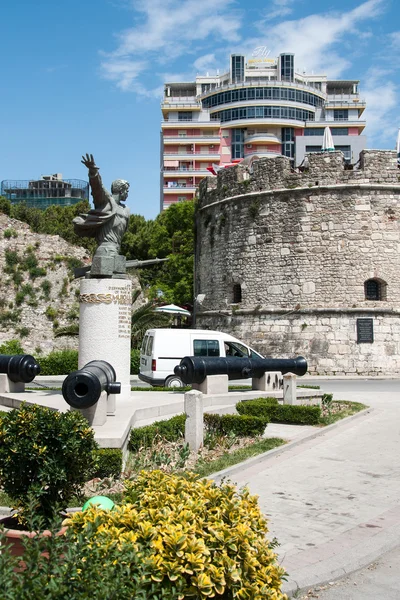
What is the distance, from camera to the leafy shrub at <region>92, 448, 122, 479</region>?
21.9 ft

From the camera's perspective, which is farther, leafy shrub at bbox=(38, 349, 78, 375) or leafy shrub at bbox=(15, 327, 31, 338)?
leafy shrub at bbox=(15, 327, 31, 338)

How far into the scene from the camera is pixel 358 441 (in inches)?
383

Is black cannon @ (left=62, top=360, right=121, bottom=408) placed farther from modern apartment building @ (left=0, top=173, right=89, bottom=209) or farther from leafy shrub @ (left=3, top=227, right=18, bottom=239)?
modern apartment building @ (left=0, top=173, right=89, bottom=209)

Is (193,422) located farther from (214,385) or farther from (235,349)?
(235,349)

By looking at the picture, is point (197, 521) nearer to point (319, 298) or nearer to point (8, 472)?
→ point (8, 472)

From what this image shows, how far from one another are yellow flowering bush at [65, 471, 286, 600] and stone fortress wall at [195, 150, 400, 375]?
59.5 feet

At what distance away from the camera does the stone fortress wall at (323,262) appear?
21.2 meters

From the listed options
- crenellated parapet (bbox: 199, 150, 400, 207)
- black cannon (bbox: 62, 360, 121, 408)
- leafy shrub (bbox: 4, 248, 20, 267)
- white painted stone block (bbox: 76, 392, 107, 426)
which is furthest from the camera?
leafy shrub (bbox: 4, 248, 20, 267)

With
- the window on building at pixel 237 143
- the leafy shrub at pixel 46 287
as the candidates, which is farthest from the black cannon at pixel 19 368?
the window on building at pixel 237 143

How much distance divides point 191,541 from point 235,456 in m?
5.41

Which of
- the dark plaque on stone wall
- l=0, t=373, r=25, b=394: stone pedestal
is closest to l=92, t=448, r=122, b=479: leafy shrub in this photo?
l=0, t=373, r=25, b=394: stone pedestal

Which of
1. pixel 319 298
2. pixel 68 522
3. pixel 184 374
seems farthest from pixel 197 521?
pixel 319 298

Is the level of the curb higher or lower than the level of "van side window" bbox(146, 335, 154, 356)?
lower

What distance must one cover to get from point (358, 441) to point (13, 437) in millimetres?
6578
